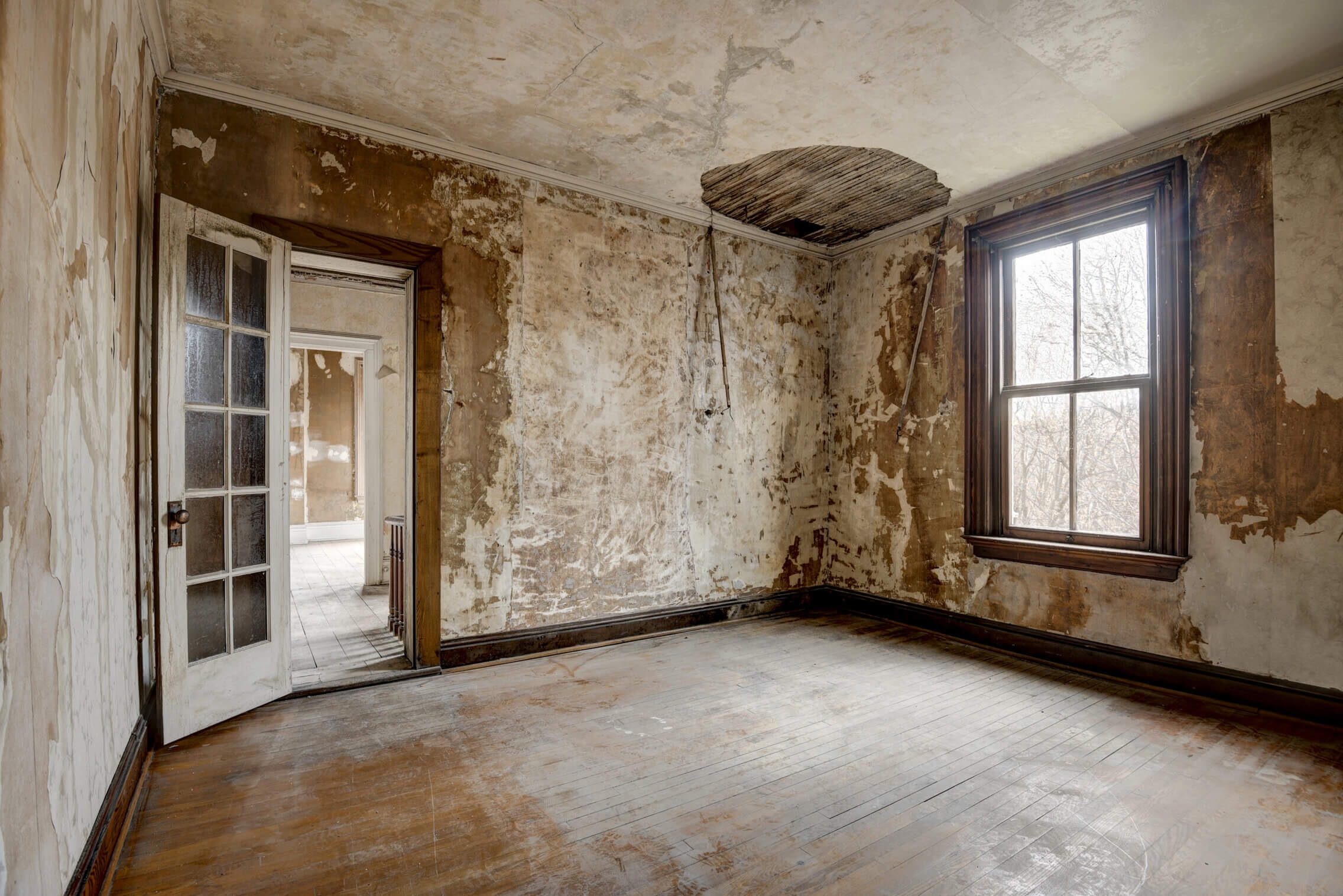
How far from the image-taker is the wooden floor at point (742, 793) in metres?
1.76

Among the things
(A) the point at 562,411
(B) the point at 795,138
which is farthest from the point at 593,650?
(B) the point at 795,138

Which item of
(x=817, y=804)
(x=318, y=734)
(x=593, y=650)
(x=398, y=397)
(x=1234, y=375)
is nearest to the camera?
(x=817, y=804)

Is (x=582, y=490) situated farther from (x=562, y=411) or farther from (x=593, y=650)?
(x=593, y=650)

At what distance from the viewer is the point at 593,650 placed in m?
3.83

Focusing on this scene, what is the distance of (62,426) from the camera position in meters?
1.47

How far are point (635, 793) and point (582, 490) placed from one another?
205cm

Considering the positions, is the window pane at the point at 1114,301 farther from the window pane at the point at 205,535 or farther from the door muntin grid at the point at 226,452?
the window pane at the point at 205,535

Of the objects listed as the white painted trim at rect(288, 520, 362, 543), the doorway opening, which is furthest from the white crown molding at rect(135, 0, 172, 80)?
the white painted trim at rect(288, 520, 362, 543)

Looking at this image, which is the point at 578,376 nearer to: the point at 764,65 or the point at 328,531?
the point at 764,65

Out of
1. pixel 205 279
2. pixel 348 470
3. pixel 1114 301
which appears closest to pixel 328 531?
pixel 348 470

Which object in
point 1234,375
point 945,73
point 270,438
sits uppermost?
point 945,73

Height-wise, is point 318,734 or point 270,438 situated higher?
point 270,438

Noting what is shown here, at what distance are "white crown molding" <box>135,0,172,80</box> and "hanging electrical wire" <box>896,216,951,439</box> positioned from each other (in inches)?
171

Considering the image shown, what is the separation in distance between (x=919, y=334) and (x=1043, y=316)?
78 centimetres
